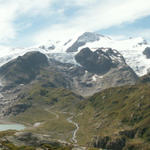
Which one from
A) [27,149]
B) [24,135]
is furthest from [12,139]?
[27,149]

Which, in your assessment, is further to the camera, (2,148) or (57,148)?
(57,148)

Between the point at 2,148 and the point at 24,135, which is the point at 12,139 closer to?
the point at 24,135

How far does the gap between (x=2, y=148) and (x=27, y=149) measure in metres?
12.5

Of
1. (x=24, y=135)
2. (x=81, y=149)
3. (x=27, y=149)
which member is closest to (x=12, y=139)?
(x=24, y=135)

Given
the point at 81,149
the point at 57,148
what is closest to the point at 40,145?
the point at 57,148

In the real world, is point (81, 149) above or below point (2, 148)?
below

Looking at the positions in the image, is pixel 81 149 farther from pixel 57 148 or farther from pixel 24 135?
pixel 24 135

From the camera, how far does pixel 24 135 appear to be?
554 ft

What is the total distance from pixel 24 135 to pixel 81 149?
3180 centimetres

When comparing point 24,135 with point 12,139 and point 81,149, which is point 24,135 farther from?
point 81,149

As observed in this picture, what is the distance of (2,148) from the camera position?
140 metres

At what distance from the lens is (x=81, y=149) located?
165 meters

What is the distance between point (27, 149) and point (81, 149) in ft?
105

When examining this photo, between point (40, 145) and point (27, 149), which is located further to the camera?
point (40, 145)
